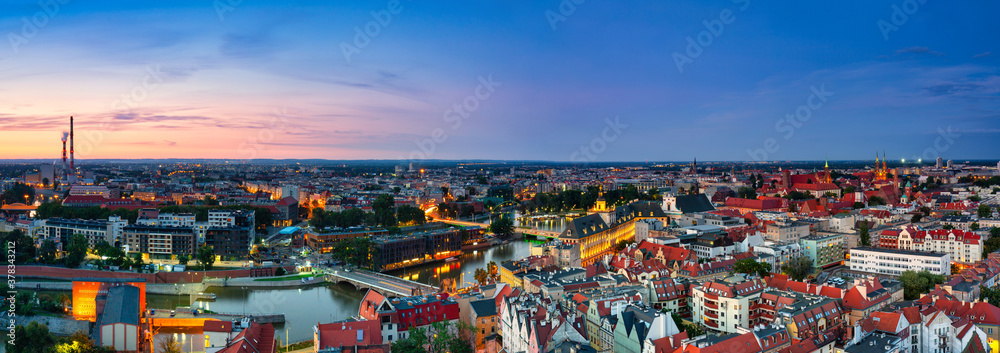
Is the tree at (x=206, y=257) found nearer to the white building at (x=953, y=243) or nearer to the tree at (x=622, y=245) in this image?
the tree at (x=622, y=245)

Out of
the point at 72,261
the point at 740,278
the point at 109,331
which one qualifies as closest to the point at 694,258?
the point at 740,278

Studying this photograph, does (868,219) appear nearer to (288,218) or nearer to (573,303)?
(573,303)

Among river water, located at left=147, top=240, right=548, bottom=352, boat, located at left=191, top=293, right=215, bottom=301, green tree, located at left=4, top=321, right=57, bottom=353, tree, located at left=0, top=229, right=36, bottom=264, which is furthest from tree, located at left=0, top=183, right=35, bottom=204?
green tree, located at left=4, top=321, right=57, bottom=353

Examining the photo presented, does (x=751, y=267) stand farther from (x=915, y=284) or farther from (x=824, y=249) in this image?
(x=824, y=249)

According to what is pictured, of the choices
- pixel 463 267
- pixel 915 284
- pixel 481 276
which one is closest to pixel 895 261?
pixel 915 284

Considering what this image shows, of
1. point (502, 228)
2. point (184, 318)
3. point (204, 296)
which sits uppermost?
point (502, 228)
